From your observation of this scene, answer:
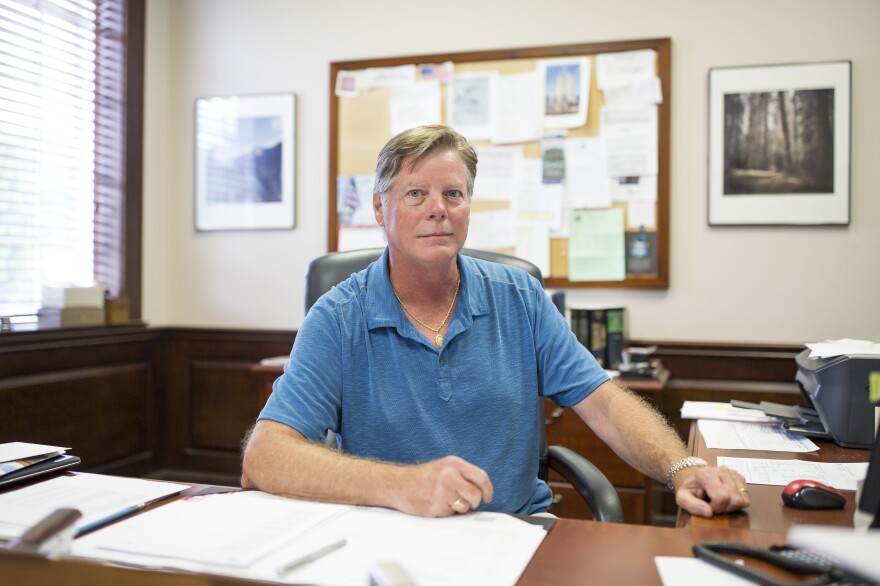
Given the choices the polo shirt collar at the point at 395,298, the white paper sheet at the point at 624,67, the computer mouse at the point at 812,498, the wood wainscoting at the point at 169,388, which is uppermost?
the white paper sheet at the point at 624,67

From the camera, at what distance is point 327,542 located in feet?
2.84

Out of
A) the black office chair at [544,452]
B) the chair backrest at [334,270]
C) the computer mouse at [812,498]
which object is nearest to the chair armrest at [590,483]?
the black office chair at [544,452]

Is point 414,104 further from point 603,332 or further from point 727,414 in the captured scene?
point 727,414

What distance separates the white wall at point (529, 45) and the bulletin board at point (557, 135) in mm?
53

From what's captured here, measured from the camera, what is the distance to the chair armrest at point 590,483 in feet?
4.38

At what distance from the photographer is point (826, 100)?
2.69 m

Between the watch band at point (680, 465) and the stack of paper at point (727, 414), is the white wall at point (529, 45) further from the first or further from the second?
the watch band at point (680, 465)

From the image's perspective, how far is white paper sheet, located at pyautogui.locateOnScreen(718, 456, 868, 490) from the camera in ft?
3.92

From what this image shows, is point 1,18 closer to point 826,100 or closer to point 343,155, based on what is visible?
point 343,155

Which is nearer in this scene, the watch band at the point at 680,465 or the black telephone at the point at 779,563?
the black telephone at the point at 779,563

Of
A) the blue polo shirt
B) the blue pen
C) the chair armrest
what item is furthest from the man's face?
the blue pen

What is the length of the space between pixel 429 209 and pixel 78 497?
2.65ft

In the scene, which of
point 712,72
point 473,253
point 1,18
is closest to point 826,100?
point 712,72

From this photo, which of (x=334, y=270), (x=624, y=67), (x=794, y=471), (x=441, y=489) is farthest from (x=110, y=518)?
(x=624, y=67)
